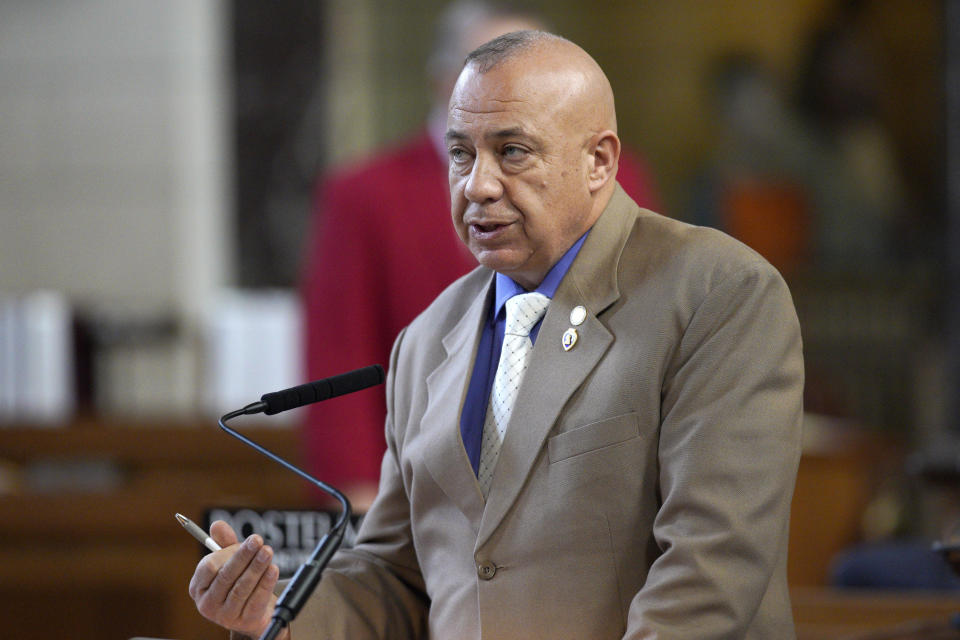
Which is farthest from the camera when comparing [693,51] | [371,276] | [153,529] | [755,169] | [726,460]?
[693,51]

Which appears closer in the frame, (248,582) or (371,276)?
(248,582)

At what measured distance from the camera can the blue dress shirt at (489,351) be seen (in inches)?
86.7

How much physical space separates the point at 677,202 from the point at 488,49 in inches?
354

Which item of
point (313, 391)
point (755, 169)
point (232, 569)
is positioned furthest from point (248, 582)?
point (755, 169)

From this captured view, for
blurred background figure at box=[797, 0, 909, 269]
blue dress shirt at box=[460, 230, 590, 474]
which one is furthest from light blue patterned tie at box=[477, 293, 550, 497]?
blurred background figure at box=[797, 0, 909, 269]

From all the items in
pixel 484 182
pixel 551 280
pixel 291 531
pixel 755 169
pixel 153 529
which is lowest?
pixel 153 529

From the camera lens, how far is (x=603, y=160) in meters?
2.16

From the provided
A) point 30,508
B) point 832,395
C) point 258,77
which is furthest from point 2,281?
point 832,395

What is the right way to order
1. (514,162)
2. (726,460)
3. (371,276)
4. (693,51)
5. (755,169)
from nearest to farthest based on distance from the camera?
(726,460) → (514,162) → (371,276) → (755,169) → (693,51)

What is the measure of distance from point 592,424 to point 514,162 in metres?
0.40

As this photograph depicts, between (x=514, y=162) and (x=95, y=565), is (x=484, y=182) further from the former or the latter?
(x=95, y=565)

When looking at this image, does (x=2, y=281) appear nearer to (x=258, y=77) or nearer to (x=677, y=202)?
(x=258, y=77)

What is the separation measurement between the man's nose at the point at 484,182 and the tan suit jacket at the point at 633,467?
7.7 inches

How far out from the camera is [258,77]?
9.13 meters
